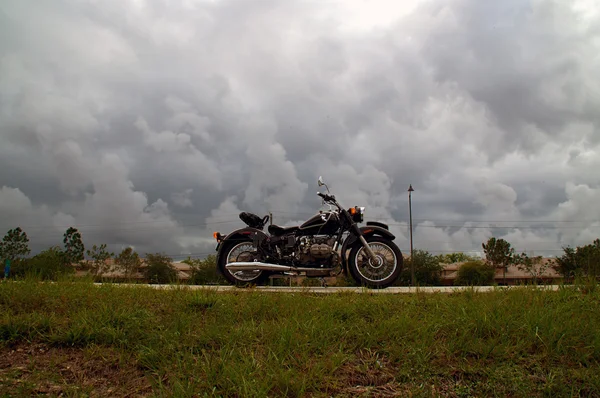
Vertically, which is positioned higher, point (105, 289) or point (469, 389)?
point (105, 289)

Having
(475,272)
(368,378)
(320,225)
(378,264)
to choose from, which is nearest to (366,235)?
(378,264)

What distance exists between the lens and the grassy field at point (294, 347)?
4047 mm

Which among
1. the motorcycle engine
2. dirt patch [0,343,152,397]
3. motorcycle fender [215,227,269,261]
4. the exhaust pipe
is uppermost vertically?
motorcycle fender [215,227,269,261]

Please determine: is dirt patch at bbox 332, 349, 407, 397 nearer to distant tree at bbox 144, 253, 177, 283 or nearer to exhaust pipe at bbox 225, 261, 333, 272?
exhaust pipe at bbox 225, 261, 333, 272

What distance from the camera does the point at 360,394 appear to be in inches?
155

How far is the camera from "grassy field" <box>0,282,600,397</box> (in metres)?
4.05

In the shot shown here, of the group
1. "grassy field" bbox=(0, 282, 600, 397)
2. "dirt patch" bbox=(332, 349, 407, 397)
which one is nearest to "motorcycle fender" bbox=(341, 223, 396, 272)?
"grassy field" bbox=(0, 282, 600, 397)

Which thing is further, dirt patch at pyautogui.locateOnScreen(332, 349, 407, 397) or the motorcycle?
the motorcycle

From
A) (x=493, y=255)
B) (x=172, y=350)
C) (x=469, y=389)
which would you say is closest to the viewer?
(x=469, y=389)

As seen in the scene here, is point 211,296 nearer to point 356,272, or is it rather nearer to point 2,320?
point 2,320

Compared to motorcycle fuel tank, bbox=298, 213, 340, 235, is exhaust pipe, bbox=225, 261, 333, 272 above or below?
below

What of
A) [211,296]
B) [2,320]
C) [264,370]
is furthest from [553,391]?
[2,320]

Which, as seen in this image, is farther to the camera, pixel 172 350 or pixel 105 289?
pixel 105 289

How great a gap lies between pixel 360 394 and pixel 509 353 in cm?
169
